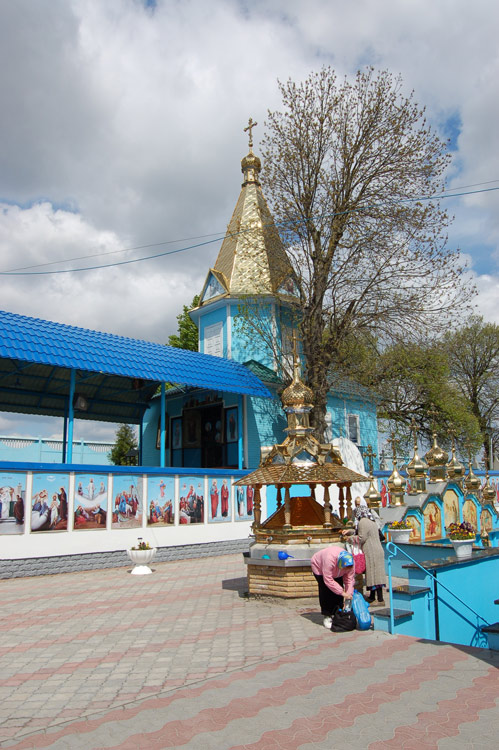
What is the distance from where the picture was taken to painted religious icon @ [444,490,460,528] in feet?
51.2

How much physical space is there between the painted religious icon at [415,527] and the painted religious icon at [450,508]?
1.43 m

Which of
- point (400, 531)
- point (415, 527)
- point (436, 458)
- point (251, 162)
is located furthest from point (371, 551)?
point (251, 162)

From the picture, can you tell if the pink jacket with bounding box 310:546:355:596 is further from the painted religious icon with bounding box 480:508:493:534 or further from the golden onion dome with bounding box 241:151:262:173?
the golden onion dome with bounding box 241:151:262:173

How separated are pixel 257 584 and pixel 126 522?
214 inches

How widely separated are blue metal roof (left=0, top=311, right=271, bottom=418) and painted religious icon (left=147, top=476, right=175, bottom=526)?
2999 mm

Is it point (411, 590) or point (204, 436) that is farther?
point (204, 436)

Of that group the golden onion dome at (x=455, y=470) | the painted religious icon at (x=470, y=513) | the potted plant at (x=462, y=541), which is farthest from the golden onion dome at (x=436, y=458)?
the potted plant at (x=462, y=541)

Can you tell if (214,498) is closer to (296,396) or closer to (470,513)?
(296,396)

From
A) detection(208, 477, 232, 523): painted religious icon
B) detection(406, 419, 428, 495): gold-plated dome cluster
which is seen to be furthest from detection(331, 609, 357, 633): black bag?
detection(208, 477, 232, 523): painted religious icon

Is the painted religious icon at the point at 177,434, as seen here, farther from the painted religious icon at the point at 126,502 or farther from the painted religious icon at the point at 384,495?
the painted religious icon at the point at 126,502

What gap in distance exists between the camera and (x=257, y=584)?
985cm

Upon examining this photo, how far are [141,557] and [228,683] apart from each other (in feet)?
26.4

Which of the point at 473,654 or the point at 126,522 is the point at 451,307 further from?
the point at 473,654

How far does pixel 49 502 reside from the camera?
12.8 m
